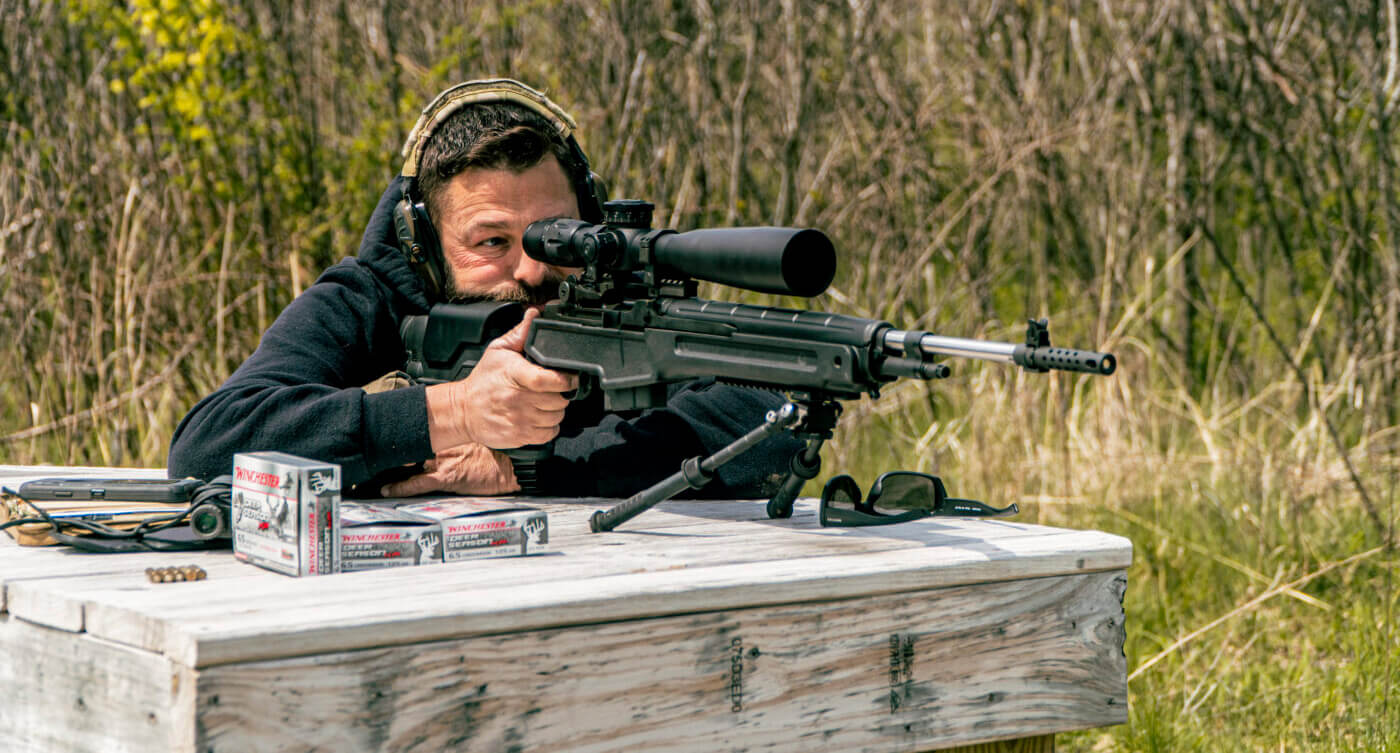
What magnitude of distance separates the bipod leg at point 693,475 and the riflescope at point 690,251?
0.20 meters

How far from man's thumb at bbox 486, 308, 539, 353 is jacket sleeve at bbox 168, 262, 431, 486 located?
7.3 inches

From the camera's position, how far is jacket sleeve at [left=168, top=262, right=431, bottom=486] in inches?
107

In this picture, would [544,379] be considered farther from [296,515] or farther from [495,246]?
[296,515]

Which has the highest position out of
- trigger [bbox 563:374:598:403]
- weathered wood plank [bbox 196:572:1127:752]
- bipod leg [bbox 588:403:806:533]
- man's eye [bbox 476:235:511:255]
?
man's eye [bbox 476:235:511:255]

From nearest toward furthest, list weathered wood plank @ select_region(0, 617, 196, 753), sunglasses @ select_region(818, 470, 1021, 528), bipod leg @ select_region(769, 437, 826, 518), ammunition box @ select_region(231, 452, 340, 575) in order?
weathered wood plank @ select_region(0, 617, 196, 753) → ammunition box @ select_region(231, 452, 340, 575) → bipod leg @ select_region(769, 437, 826, 518) → sunglasses @ select_region(818, 470, 1021, 528)

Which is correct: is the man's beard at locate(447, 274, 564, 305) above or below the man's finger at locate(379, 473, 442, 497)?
above

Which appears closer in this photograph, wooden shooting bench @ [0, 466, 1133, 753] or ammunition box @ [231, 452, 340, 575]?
wooden shooting bench @ [0, 466, 1133, 753]

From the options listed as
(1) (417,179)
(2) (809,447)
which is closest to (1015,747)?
(2) (809,447)

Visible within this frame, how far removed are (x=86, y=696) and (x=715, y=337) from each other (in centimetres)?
107


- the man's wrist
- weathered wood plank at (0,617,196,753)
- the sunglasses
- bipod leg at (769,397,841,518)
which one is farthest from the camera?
the man's wrist

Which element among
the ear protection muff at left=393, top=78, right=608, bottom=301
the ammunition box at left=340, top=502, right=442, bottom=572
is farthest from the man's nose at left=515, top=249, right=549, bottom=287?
the ammunition box at left=340, top=502, right=442, bottom=572

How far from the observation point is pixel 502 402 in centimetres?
262

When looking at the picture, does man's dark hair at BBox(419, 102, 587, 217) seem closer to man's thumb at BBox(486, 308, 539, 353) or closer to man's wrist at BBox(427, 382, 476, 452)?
man's thumb at BBox(486, 308, 539, 353)

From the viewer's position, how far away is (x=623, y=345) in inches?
99.6
